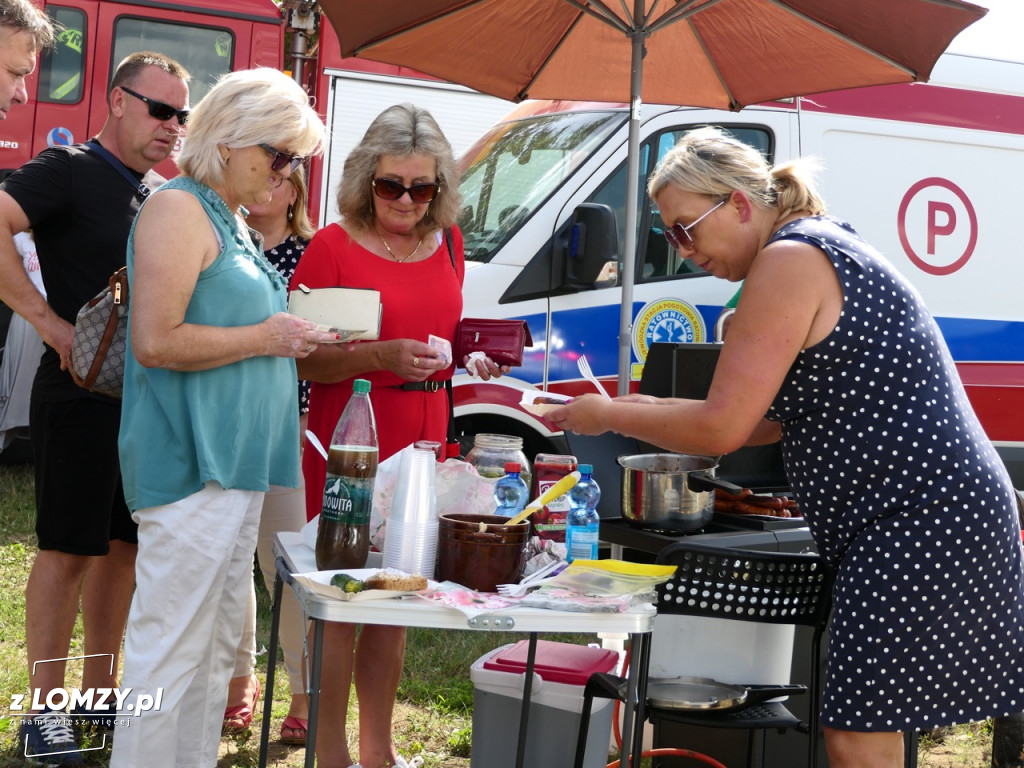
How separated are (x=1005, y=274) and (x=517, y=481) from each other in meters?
4.08

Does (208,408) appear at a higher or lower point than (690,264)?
lower

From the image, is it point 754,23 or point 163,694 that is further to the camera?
point 754,23

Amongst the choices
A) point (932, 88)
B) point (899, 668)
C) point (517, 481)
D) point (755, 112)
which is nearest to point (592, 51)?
point (755, 112)

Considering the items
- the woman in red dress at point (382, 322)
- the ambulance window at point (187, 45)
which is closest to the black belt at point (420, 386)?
the woman in red dress at point (382, 322)

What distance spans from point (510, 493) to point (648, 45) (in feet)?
8.28

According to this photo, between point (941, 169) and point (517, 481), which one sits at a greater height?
point (941, 169)

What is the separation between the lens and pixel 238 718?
3.49m

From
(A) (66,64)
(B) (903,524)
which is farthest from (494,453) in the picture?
(A) (66,64)

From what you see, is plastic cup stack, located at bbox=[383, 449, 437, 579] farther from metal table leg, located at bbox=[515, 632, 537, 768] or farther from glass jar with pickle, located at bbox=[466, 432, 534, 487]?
metal table leg, located at bbox=[515, 632, 537, 768]

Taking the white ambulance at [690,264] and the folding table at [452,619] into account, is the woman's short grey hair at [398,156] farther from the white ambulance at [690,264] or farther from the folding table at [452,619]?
the white ambulance at [690,264]

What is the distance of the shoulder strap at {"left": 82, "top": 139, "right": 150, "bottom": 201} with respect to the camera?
315cm

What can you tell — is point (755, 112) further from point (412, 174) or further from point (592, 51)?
point (412, 174)

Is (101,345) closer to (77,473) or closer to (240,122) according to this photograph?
(77,473)

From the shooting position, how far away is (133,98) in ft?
A: 10.5
